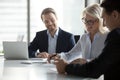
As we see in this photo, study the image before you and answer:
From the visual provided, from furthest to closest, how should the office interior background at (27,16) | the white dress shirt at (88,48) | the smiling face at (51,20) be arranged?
the office interior background at (27,16) < the smiling face at (51,20) < the white dress shirt at (88,48)

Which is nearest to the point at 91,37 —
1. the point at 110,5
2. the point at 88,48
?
the point at 88,48

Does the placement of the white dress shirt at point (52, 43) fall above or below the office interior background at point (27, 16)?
below

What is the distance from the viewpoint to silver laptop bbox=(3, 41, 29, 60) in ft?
11.2

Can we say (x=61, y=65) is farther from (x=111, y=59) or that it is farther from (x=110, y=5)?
(x=110, y=5)

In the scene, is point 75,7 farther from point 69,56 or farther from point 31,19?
point 69,56

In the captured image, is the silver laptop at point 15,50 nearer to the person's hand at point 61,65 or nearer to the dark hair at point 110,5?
the person's hand at point 61,65

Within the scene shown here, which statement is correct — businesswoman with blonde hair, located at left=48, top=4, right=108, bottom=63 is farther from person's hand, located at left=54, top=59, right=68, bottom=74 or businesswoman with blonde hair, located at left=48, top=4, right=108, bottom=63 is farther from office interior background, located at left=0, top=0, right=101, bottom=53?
office interior background, located at left=0, top=0, right=101, bottom=53

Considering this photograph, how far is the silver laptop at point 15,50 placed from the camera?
135 inches

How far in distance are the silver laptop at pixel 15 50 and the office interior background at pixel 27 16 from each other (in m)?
2.33

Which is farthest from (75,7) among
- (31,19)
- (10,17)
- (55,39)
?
(55,39)

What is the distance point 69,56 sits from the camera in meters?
3.45

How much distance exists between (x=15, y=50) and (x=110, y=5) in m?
1.89

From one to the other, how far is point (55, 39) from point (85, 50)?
0.92m

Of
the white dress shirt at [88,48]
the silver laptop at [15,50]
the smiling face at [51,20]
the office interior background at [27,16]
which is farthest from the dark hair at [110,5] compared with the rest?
the office interior background at [27,16]
